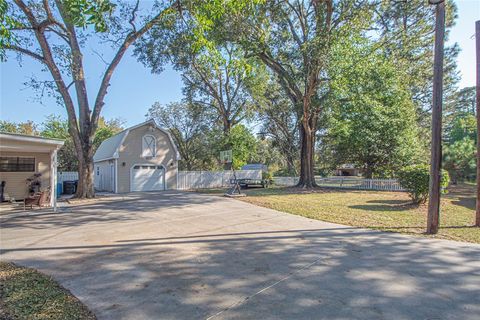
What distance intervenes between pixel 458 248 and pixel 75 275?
22.0 feet

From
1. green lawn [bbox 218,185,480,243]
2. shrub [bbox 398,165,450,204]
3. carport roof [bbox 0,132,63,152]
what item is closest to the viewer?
green lawn [bbox 218,185,480,243]

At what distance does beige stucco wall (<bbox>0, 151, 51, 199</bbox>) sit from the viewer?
42.3 feet

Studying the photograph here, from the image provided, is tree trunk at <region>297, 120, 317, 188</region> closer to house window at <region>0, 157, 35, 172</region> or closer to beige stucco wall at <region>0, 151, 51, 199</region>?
beige stucco wall at <region>0, 151, 51, 199</region>

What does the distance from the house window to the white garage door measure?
641 cm

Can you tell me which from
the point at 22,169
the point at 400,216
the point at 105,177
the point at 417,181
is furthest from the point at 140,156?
the point at 417,181

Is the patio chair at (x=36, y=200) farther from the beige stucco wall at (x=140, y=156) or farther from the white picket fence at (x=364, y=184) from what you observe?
the white picket fence at (x=364, y=184)

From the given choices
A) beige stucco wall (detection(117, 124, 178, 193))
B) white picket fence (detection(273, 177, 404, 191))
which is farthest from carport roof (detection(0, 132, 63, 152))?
white picket fence (detection(273, 177, 404, 191))

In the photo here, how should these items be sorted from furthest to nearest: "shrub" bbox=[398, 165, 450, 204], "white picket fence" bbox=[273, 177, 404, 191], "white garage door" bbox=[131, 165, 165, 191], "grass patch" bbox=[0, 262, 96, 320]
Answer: "white garage door" bbox=[131, 165, 165, 191]
"white picket fence" bbox=[273, 177, 404, 191]
"shrub" bbox=[398, 165, 450, 204]
"grass patch" bbox=[0, 262, 96, 320]

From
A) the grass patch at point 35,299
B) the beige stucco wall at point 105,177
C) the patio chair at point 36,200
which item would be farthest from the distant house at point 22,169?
the grass patch at point 35,299

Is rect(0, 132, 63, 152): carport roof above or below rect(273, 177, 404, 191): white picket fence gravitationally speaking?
above

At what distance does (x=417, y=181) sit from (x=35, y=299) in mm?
11134

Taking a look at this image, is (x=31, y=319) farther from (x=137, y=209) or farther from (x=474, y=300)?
(x=137, y=209)

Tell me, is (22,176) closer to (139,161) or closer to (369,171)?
(139,161)

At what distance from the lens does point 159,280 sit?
149 inches
